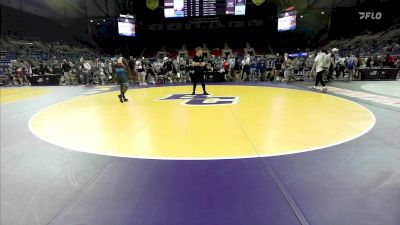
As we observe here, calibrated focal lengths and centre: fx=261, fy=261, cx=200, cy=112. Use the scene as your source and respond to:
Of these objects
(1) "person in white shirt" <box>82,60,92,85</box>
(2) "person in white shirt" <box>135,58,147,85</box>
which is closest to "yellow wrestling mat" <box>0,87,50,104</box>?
(1) "person in white shirt" <box>82,60,92,85</box>

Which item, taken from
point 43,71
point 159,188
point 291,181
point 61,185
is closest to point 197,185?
point 159,188

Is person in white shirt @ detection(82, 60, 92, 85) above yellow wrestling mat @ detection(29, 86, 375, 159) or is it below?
above

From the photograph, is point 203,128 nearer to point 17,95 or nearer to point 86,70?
point 17,95

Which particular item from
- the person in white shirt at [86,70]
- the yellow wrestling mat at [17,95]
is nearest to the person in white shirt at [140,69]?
the person in white shirt at [86,70]

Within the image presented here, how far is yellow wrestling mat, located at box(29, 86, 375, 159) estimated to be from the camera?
11.8ft

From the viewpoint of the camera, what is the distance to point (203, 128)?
15.3ft

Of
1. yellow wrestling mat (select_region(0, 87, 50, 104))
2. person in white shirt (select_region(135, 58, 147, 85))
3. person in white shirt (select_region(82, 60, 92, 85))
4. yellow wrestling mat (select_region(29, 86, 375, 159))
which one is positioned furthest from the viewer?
person in white shirt (select_region(82, 60, 92, 85))

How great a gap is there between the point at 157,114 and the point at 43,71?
1462 cm

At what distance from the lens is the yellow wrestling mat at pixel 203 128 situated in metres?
3.59

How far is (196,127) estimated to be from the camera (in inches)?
187

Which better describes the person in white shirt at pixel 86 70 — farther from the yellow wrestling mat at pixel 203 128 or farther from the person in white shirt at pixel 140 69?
the yellow wrestling mat at pixel 203 128

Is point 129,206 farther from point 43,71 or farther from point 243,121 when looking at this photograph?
point 43,71

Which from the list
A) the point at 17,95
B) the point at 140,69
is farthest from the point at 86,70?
the point at 17,95

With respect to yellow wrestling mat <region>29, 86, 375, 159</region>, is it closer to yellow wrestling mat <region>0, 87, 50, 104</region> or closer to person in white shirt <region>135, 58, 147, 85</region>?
yellow wrestling mat <region>0, 87, 50, 104</region>
